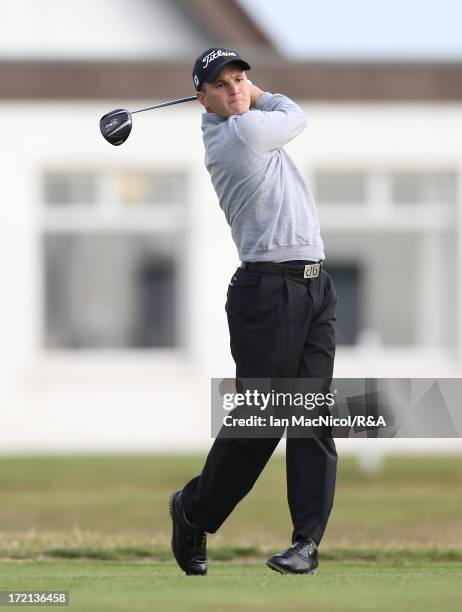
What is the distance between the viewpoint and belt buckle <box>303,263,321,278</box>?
21.4 ft

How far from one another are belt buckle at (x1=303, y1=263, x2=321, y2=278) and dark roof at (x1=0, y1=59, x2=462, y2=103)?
1121cm

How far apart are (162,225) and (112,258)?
0.90 m

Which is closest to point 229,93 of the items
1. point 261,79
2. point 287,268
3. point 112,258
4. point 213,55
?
point 213,55

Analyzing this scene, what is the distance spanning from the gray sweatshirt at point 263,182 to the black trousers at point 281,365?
0.12m

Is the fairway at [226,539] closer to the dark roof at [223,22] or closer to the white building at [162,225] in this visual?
the white building at [162,225]

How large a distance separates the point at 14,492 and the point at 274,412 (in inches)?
277

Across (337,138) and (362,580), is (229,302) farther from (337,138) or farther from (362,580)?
(337,138)

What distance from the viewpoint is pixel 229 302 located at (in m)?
6.57

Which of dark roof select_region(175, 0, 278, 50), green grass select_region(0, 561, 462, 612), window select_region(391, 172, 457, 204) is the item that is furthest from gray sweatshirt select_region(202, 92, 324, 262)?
dark roof select_region(175, 0, 278, 50)

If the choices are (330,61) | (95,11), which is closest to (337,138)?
(330,61)

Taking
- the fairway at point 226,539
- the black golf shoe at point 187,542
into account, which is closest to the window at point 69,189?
the fairway at point 226,539

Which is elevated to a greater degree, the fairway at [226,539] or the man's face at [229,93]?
the man's face at [229,93]

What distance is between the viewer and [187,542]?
6.74 meters

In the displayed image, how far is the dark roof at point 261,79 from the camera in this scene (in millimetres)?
17641
